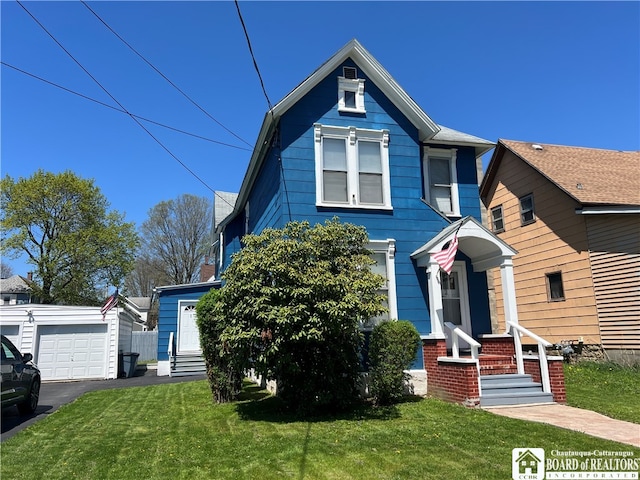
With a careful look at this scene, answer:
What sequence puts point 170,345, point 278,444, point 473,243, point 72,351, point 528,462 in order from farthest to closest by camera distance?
point 170,345 < point 72,351 < point 473,243 < point 278,444 < point 528,462

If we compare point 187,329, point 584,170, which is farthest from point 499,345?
point 187,329

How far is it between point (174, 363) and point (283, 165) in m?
10.9

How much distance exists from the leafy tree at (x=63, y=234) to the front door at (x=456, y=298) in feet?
82.2

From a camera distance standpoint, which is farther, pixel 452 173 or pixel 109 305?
pixel 109 305

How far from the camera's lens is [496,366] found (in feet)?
32.0

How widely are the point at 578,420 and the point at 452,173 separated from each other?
22.4 feet

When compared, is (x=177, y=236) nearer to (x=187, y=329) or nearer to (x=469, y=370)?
(x=187, y=329)

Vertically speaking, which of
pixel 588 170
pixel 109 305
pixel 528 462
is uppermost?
pixel 588 170

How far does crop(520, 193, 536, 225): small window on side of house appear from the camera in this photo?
685 inches

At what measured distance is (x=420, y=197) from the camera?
11.5 m

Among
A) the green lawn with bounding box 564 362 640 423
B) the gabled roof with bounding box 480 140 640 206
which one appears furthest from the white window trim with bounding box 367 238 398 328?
the gabled roof with bounding box 480 140 640 206

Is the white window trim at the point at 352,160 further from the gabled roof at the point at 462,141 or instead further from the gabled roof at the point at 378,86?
the gabled roof at the point at 462,141

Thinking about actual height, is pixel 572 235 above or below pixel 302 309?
above

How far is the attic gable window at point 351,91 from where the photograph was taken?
450 inches
